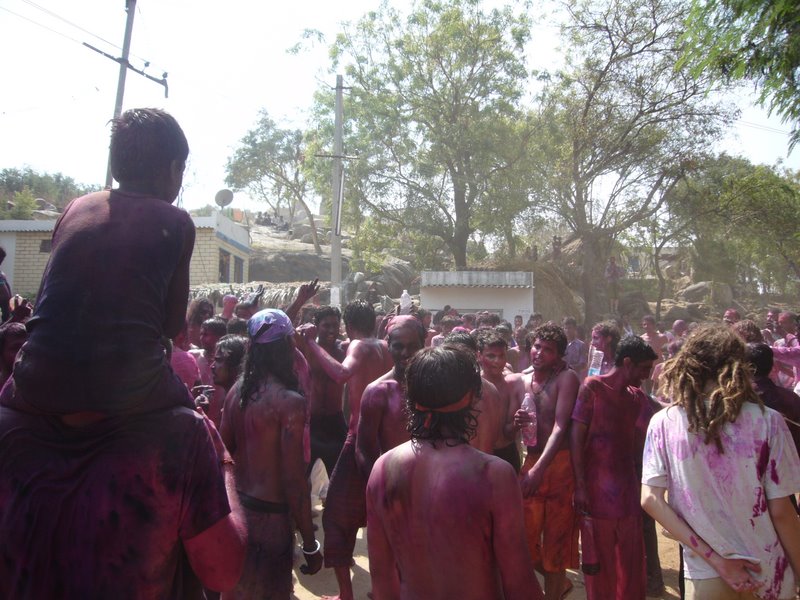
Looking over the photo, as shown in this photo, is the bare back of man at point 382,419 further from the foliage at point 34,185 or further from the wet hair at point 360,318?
the foliage at point 34,185

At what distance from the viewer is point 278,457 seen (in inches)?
140

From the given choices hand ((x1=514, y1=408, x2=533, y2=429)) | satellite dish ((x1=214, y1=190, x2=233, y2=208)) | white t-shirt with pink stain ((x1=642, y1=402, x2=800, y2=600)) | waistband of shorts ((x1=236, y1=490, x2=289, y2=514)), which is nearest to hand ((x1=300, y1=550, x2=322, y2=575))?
waistband of shorts ((x1=236, y1=490, x2=289, y2=514))

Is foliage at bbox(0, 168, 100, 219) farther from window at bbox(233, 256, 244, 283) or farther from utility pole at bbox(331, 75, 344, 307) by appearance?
utility pole at bbox(331, 75, 344, 307)

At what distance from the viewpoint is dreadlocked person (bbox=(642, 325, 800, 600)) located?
9.13 ft

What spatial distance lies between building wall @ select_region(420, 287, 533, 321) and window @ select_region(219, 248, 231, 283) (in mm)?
10982

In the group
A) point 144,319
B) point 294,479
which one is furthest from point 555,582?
point 144,319

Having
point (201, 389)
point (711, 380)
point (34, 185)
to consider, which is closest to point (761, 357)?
point (711, 380)

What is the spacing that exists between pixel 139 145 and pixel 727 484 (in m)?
2.66

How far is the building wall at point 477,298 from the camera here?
789 inches

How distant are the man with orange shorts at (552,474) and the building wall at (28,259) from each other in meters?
24.7

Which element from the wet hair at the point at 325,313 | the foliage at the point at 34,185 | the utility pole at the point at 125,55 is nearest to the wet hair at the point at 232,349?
the wet hair at the point at 325,313

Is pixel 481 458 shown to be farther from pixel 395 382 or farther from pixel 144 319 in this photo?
pixel 395 382

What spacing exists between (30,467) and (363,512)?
290 cm

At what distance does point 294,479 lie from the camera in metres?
3.52
